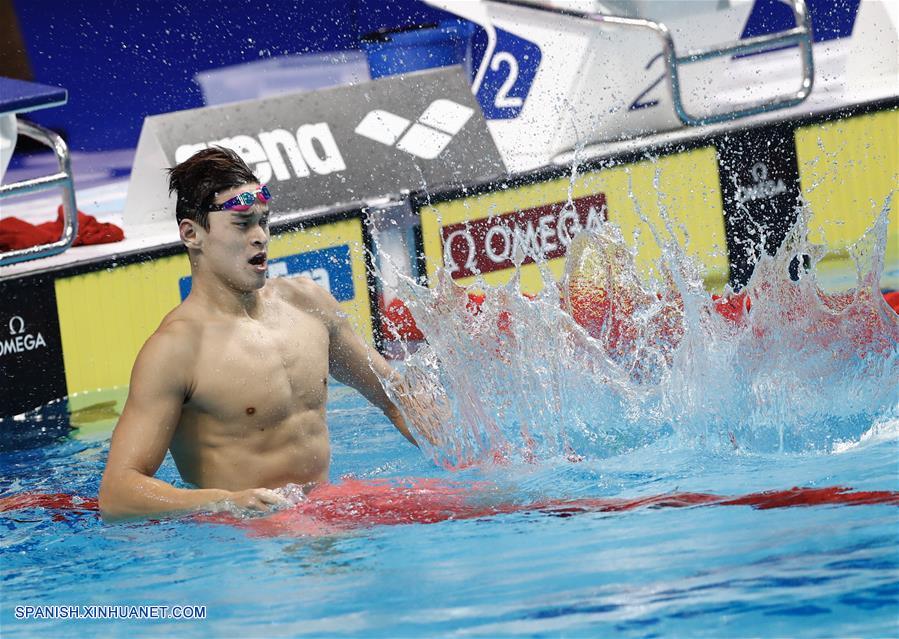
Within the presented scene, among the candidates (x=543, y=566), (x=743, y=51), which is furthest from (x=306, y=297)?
(x=743, y=51)

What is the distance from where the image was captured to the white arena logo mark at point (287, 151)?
5930 millimetres

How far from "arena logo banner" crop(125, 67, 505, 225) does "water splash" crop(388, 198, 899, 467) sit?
2.38m

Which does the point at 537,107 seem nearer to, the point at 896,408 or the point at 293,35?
the point at 293,35

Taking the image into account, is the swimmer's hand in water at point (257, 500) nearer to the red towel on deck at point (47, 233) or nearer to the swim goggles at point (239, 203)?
the swim goggles at point (239, 203)

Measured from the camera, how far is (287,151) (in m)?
6.00

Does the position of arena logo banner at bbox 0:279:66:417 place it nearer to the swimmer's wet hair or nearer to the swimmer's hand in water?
the swimmer's wet hair

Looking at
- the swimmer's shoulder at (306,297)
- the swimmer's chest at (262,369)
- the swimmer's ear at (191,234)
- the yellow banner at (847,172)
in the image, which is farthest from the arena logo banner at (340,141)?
the swimmer's ear at (191,234)

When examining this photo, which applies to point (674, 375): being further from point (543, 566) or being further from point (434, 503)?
point (543, 566)

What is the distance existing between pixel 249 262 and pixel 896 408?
167 cm

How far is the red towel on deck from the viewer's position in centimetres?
568

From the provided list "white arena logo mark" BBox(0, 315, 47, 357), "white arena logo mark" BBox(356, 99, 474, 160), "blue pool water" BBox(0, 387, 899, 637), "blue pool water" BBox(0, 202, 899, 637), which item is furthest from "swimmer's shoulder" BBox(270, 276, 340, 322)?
"white arena logo mark" BBox(356, 99, 474, 160)

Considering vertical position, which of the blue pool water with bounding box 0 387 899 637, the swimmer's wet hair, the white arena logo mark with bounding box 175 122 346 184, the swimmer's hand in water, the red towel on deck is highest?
the white arena logo mark with bounding box 175 122 346 184

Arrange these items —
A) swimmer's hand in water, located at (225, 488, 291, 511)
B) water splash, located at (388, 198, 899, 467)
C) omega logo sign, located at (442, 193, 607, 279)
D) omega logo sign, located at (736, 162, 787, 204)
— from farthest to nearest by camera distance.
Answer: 1. omega logo sign, located at (736, 162, 787, 204)
2. omega logo sign, located at (442, 193, 607, 279)
3. water splash, located at (388, 198, 899, 467)
4. swimmer's hand in water, located at (225, 488, 291, 511)

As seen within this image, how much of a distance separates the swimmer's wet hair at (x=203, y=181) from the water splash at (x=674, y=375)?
0.70m
